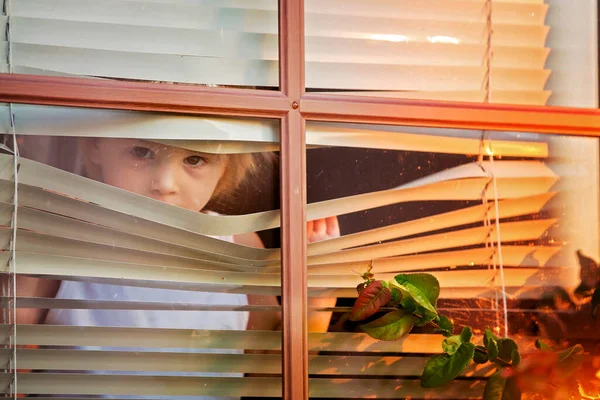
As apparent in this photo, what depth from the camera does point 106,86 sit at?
3.65 feet

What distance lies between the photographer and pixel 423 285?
113cm

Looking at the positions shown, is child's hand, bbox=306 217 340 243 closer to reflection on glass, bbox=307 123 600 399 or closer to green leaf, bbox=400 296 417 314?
reflection on glass, bbox=307 123 600 399

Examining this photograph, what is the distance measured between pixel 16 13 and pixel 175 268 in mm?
489

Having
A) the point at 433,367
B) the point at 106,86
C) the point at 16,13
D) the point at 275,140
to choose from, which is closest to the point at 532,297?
the point at 433,367

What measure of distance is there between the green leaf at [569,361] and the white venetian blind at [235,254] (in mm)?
138

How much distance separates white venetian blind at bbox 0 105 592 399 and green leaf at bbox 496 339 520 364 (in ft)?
0.28

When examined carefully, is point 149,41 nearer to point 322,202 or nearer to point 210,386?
point 322,202

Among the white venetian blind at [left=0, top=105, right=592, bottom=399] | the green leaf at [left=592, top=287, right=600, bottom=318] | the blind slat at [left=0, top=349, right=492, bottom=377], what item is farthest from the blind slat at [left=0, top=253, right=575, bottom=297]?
the green leaf at [left=592, top=287, right=600, bottom=318]

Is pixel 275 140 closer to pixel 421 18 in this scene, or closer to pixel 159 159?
pixel 159 159

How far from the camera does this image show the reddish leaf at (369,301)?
109 centimetres

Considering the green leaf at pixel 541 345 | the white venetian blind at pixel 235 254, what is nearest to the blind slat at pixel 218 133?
the white venetian blind at pixel 235 254

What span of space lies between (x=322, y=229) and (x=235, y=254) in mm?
155

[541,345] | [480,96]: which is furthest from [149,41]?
[541,345]

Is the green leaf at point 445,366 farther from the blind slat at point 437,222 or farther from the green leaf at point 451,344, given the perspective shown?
the blind slat at point 437,222
